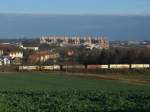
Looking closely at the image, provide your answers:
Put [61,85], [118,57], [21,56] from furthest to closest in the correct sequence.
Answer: [21,56] → [118,57] → [61,85]

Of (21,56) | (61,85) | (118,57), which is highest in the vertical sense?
(118,57)

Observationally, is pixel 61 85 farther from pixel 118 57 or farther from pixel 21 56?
pixel 21 56

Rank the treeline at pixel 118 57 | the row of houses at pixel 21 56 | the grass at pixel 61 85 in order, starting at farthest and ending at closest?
the row of houses at pixel 21 56 < the treeline at pixel 118 57 < the grass at pixel 61 85

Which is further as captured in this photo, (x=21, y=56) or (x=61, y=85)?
(x=21, y=56)

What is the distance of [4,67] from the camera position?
73562mm

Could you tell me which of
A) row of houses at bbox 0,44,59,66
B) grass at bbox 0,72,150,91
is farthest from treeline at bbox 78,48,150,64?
grass at bbox 0,72,150,91

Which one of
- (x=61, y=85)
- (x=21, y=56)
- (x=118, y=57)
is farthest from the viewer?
(x=21, y=56)

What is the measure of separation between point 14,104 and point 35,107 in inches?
32.0

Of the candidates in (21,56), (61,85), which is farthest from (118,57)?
(61,85)

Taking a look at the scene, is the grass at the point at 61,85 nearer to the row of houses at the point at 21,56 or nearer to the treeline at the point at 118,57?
the treeline at the point at 118,57

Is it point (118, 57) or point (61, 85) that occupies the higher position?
point (118, 57)

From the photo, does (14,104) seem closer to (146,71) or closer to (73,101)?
(73,101)

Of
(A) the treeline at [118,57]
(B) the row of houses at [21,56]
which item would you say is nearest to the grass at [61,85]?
(A) the treeline at [118,57]

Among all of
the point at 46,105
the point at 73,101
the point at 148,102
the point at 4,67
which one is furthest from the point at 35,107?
the point at 4,67
